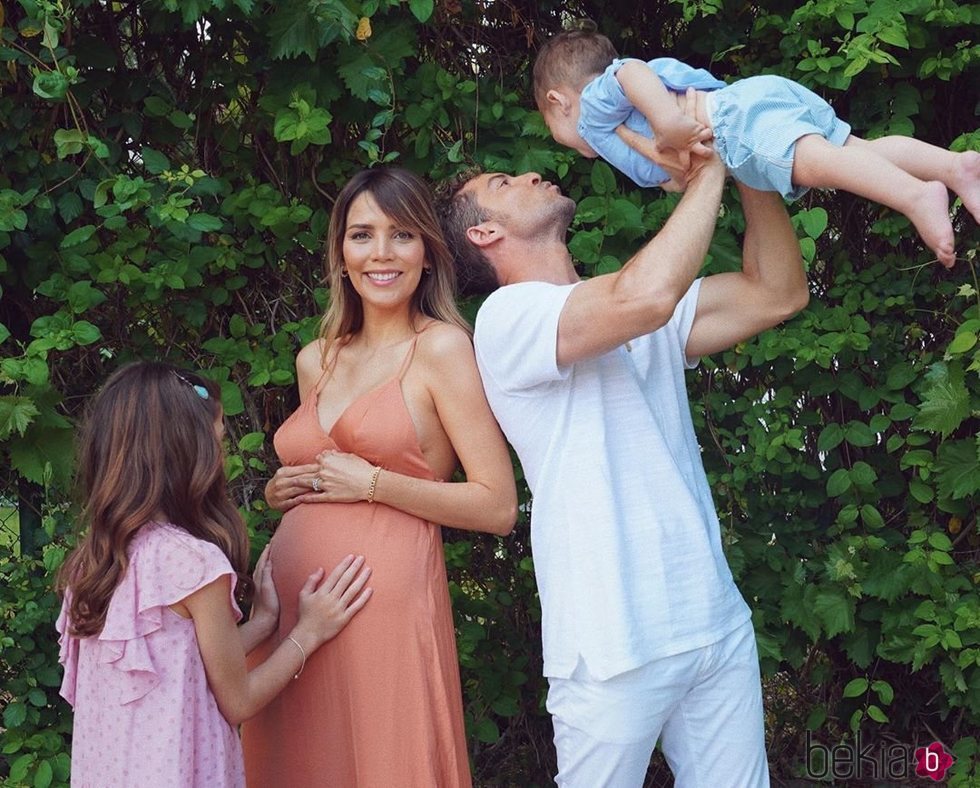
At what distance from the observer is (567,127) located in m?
2.80

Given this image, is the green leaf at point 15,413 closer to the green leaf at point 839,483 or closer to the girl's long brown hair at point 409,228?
the girl's long brown hair at point 409,228

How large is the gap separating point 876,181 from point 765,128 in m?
0.21

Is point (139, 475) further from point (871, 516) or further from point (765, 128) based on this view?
point (871, 516)

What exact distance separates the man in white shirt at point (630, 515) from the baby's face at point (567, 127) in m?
0.51

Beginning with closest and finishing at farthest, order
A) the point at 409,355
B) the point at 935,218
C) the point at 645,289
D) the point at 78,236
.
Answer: the point at 935,218 < the point at 645,289 < the point at 409,355 < the point at 78,236

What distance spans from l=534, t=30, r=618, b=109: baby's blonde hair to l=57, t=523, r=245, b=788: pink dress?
4.38 ft

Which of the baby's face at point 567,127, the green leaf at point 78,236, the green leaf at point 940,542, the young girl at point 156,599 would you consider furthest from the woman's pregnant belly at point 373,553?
the green leaf at point 940,542

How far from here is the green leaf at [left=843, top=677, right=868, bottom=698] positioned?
3.59m

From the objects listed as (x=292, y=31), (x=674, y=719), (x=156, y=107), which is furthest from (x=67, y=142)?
(x=674, y=719)

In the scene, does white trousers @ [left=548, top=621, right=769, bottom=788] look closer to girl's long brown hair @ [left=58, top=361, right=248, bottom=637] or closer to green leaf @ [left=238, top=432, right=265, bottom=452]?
girl's long brown hair @ [left=58, top=361, right=248, bottom=637]

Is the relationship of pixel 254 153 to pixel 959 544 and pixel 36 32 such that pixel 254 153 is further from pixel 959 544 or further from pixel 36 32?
pixel 959 544

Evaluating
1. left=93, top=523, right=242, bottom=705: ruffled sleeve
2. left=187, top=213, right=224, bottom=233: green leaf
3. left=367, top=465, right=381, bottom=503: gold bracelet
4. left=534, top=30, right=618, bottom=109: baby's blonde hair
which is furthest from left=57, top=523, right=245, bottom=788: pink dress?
left=534, top=30, right=618, bottom=109: baby's blonde hair


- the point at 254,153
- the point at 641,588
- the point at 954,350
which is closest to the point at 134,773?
the point at 641,588

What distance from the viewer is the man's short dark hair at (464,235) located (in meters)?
2.66
